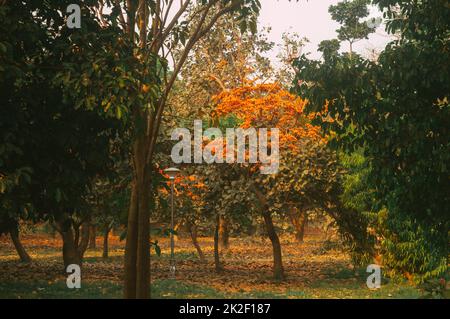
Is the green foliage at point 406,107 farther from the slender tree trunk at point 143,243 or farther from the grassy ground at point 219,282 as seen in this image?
the grassy ground at point 219,282

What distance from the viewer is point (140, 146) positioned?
12.6 meters

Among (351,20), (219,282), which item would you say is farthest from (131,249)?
(351,20)

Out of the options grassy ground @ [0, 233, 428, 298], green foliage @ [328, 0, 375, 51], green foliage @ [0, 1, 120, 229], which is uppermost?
green foliage @ [328, 0, 375, 51]

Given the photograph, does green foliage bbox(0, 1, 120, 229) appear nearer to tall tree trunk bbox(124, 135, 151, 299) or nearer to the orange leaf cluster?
tall tree trunk bbox(124, 135, 151, 299)

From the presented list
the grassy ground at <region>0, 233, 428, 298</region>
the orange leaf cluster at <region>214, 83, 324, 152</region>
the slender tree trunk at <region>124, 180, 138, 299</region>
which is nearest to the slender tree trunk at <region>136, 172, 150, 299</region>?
the slender tree trunk at <region>124, 180, 138, 299</region>

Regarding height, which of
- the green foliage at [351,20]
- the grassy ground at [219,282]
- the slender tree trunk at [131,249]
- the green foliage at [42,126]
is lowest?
the grassy ground at [219,282]

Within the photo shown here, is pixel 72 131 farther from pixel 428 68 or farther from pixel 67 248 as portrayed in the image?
pixel 67 248

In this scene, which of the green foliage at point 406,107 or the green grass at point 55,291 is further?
the green grass at point 55,291

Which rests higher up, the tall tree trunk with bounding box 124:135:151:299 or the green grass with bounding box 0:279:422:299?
the tall tree trunk with bounding box 124:135:151:299

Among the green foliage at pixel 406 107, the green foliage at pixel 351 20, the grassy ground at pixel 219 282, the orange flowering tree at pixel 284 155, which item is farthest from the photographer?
the green foliage at pixel 351 20

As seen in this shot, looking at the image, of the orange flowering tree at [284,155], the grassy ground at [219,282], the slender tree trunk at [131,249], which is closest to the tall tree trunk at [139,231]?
the slender tree trunk at [131,249]

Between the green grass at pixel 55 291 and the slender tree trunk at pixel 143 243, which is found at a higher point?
the slender tree trunk at pixel 143 243

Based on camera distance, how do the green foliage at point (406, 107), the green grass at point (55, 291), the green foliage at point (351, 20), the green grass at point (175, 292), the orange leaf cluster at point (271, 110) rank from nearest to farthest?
the green foliage at point (406, 107) → the green grass at point (55, 291) → the green grass at point (175, 292) → the orange leaf cluster at point (271, 110) → the green foliage at point (351, 20)

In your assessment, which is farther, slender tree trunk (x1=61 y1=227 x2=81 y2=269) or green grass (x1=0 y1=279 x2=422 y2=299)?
slender tree trunk (x1=61 y1=227 x2=81 y2=269)
